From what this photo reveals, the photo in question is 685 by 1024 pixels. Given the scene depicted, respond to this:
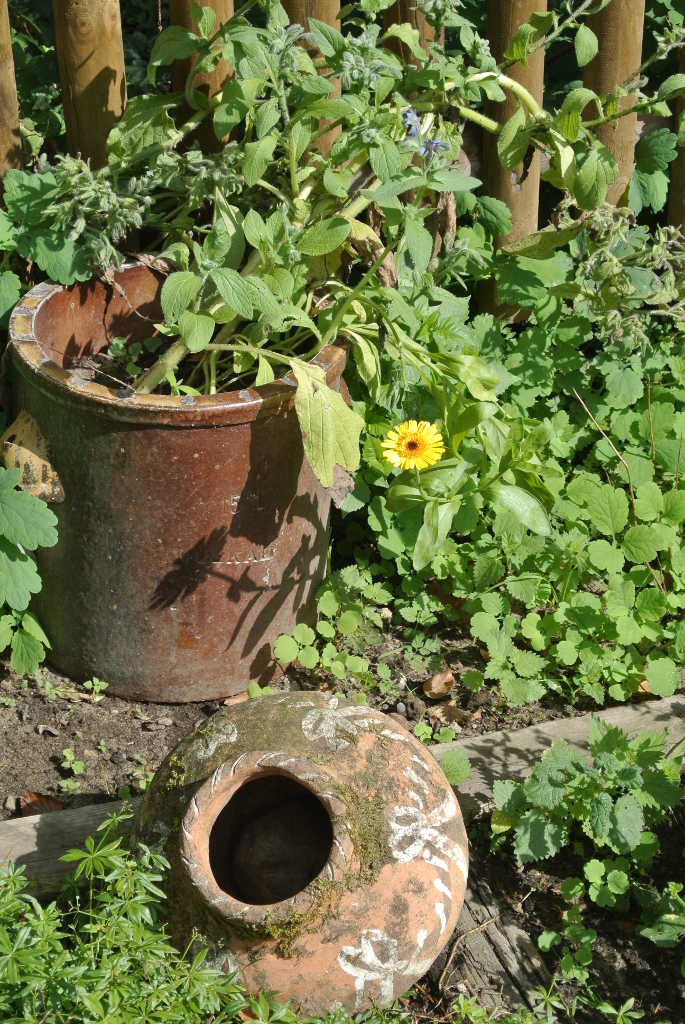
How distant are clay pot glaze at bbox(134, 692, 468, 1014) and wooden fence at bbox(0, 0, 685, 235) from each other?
1.64 metres

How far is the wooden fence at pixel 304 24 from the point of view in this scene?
9.80 feet

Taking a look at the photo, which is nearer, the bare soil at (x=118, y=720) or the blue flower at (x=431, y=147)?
the blue flower at (x=431, y=147)

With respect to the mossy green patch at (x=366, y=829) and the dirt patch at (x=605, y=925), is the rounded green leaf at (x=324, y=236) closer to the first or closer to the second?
the mossy green patch at (x=366, y=829)

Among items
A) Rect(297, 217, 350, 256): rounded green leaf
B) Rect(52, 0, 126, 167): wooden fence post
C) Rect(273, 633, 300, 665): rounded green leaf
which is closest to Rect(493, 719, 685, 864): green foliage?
Rect(273, 633, 300, 665): rounded green leaf

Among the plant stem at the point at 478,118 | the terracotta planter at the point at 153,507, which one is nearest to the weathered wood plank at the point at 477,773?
the terracotta planter at the point at 153,507

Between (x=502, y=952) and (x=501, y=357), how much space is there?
5.92ft

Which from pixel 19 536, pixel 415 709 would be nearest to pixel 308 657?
pixel 415 709

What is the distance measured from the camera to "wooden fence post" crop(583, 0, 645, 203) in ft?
11.3

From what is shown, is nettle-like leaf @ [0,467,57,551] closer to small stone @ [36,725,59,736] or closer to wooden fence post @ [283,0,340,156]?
small stone @ [36,725,59,736]

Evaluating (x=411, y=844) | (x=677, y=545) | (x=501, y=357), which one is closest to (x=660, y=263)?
(x=501, y=357)

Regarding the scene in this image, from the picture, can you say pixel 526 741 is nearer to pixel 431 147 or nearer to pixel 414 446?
pixel 414 446

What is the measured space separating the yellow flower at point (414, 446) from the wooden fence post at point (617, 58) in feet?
4.07

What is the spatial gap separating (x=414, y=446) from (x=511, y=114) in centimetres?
113

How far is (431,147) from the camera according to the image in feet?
9.26
